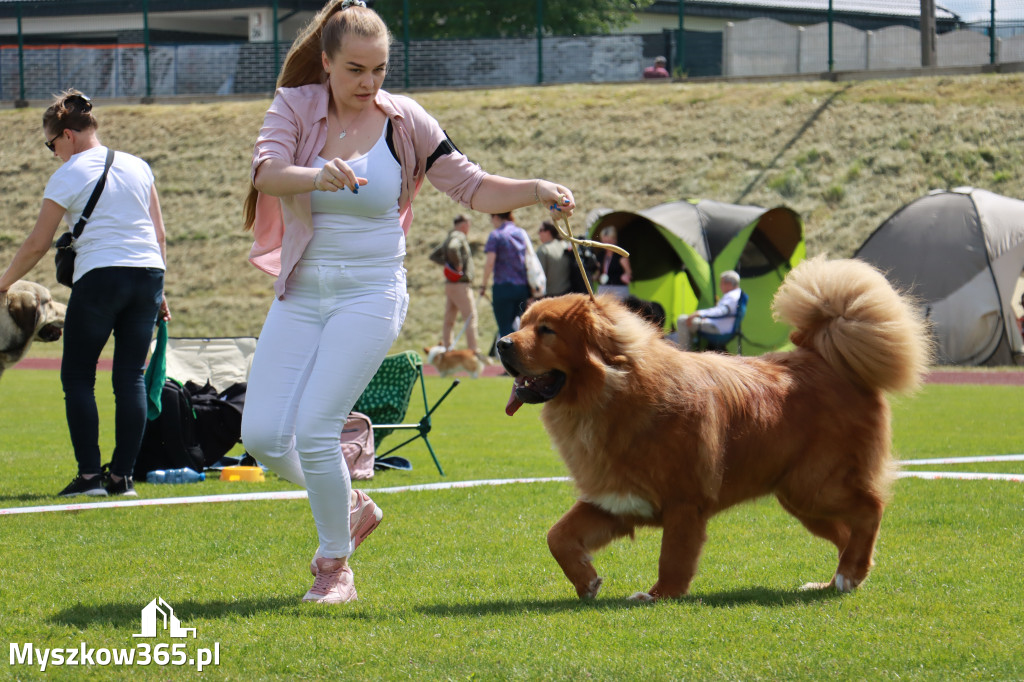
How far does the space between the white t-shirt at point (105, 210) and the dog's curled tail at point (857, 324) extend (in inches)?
145

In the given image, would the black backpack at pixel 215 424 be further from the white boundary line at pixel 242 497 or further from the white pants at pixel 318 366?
the white pants at pixel 318 366

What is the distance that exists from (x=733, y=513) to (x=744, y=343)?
11.1 m

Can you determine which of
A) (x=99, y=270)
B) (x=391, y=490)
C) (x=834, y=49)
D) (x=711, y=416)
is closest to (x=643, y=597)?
(x=711, y=416)

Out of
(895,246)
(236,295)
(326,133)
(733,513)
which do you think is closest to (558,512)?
(733,513)

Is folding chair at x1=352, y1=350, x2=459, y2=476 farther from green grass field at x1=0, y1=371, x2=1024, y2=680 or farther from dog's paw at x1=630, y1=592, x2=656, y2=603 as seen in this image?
dog's paw at x1=630, y1=592, x2=656, y2=603

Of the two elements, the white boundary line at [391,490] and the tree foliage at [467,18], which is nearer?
the white boundary line at [391,490]

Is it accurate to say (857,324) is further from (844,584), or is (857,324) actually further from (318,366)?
(318,366)

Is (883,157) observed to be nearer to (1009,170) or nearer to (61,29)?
(1009,170)

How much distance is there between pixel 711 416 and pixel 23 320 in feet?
14.9

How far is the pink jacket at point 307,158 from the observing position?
403 centimetres

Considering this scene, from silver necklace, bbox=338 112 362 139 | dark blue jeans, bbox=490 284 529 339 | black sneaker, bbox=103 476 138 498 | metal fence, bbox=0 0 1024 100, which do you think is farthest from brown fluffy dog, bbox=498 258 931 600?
metal fence, bbox=0 0 1024 100

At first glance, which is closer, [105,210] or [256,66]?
[105,210]

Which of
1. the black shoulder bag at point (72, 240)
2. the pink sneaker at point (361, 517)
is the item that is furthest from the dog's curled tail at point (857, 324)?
the black shoulder bag at point (72, 240)

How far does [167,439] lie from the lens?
7.64 m
